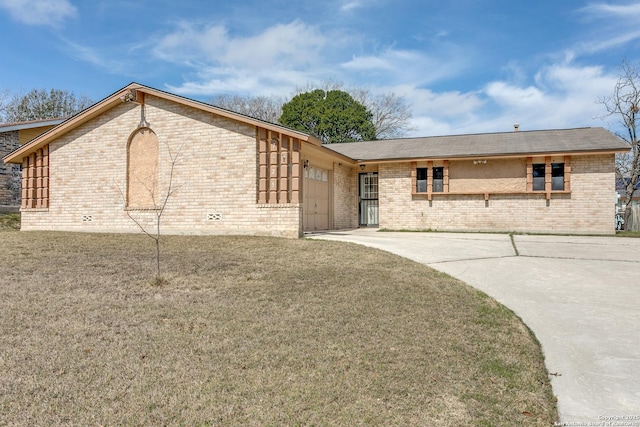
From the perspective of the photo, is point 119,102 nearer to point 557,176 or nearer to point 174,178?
point 174,178

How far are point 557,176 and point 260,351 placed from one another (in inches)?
589

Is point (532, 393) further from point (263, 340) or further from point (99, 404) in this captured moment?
point (99, 404)

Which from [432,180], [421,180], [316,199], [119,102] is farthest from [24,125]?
[432,180]

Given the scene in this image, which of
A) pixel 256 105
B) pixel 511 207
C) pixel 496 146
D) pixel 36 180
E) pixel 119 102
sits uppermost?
pixel 256 105

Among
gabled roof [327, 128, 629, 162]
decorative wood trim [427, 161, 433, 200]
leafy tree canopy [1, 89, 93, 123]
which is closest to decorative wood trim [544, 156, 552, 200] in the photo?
gabled roof [327, 128, 629, 162]

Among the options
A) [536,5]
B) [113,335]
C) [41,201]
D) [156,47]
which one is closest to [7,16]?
[156,47]

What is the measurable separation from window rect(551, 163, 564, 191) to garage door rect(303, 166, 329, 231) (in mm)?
8472

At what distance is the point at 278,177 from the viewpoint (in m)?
11.4

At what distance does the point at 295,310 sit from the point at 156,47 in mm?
13409

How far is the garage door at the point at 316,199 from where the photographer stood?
1391 cm

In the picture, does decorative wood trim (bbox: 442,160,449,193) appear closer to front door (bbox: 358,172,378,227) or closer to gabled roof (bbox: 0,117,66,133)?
front door (bbox: 358,172,378,227)

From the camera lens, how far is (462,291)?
223 inches

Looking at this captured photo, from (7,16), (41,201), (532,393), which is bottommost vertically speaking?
(532,393)

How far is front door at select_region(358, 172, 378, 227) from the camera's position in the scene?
17.9m
